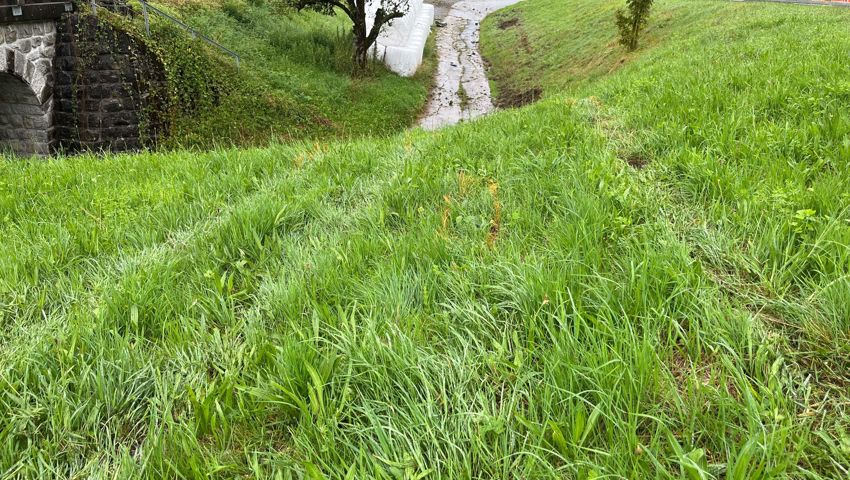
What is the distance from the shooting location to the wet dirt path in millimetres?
23803

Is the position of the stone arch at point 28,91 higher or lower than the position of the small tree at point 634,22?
lower

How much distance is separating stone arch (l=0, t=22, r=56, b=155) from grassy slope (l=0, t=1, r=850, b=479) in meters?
10.7

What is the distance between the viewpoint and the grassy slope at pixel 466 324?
1.62 m

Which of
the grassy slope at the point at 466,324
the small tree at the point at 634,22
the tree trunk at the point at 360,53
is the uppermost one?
the small tree at the point at 634,22

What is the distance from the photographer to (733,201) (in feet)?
9.82

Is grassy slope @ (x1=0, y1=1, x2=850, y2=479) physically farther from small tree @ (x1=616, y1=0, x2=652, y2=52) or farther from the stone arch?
small tree @ (x1=616, y1=0, x2=652, y2=52)

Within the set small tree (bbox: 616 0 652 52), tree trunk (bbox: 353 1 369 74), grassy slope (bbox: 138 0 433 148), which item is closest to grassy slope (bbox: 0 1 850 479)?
grassy slope (bbox: 138 0 433 148)

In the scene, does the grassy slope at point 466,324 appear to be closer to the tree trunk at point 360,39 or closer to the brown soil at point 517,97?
the brown soil at point 517,97

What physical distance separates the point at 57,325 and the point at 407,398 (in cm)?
204

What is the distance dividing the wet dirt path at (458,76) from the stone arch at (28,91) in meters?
10.6

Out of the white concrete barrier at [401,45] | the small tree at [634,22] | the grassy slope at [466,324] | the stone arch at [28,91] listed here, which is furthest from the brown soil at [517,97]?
the grassy slope at [466,324]

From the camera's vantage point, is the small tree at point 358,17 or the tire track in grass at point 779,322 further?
the small tree at point 358,17

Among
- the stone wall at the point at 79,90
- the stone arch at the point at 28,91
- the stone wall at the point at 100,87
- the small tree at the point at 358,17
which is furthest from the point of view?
the small tree at the point at 358,17

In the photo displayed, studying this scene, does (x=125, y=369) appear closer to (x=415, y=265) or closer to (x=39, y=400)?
A: (x=39, y=400)
